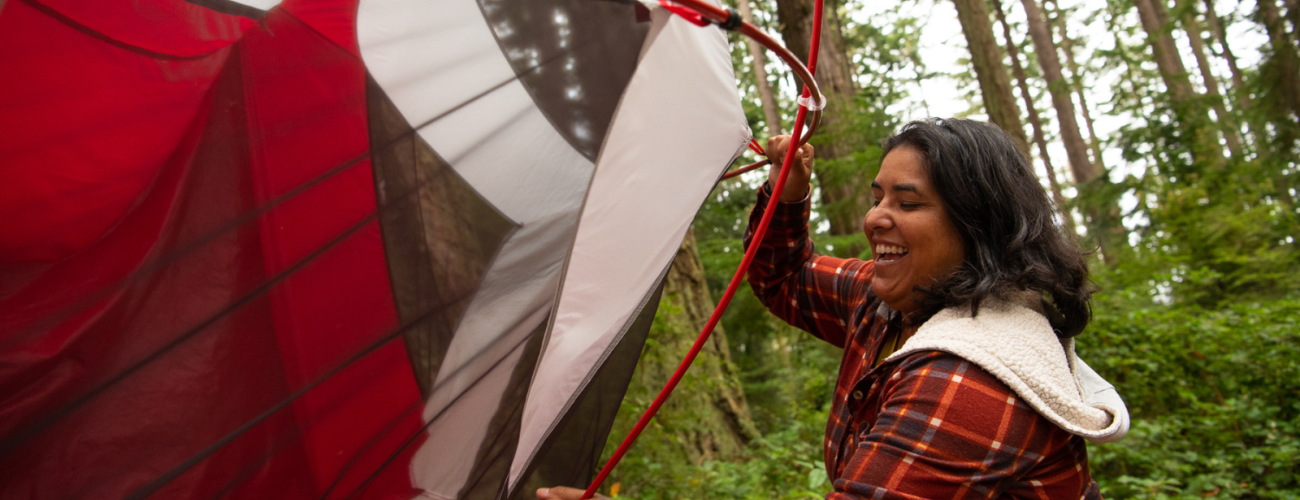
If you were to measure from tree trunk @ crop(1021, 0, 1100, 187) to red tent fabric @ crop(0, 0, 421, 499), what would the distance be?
1316 centimetres

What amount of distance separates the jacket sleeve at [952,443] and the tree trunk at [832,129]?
13.4ft

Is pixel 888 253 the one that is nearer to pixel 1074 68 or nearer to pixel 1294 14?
pixel 1294 14

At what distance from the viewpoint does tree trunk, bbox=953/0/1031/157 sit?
5.64 m

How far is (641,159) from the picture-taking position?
1.50 m

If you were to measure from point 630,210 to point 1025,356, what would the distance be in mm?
755

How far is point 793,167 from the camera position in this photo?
73.1 inches

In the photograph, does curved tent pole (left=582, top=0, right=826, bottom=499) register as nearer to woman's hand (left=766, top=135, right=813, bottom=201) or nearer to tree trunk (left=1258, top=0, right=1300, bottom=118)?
woman's hand (left=766, top=135, right=813, bottom=201)

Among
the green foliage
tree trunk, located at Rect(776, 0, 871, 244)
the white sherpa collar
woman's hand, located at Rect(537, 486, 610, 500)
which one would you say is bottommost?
the green foliage

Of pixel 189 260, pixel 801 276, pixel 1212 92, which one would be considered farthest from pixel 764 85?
pixel 189 260

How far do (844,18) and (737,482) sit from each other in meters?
13.2

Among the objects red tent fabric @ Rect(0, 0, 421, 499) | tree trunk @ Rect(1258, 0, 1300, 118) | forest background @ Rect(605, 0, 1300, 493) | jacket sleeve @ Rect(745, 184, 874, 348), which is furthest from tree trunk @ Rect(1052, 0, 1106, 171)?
red tent fabric @ Rect(0, 0, 421, 499)

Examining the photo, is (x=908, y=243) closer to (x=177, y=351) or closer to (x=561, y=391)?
(x=561, y=391)

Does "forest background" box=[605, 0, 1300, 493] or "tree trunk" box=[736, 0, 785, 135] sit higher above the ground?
"tree trunk" box=[736, 0, 785, 135]

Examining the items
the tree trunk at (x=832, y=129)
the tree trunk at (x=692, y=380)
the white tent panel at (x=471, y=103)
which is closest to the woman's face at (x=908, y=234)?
the white tent panel at (x=471, y=103)
